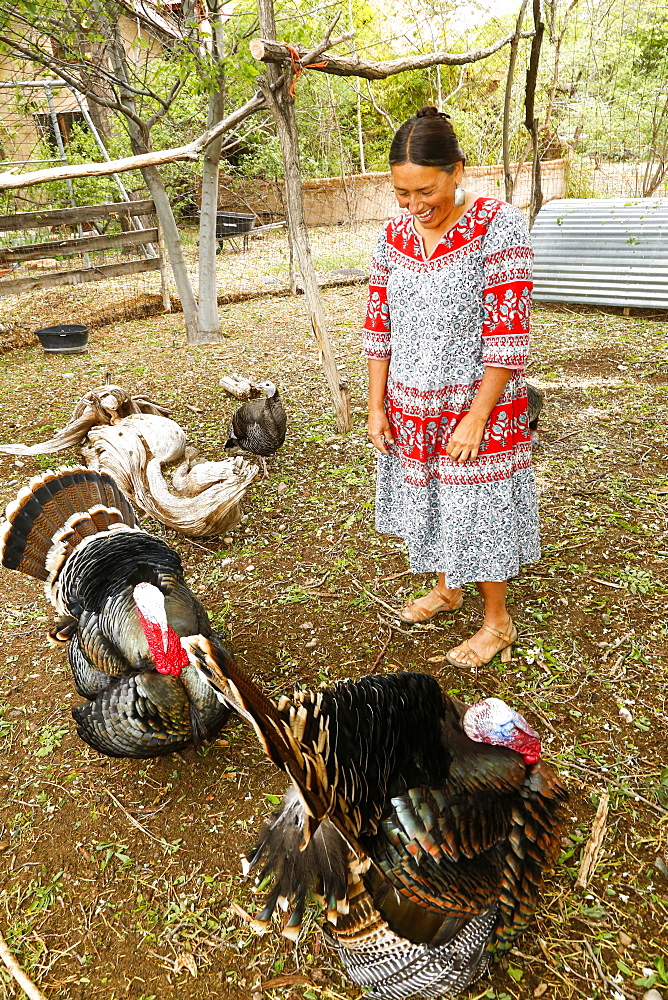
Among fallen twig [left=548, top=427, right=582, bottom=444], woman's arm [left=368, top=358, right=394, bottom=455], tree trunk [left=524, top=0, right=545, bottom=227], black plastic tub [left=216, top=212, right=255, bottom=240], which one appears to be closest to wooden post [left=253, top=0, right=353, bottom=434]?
fallen twig [left=548, top=427, right=582, bottom=444]

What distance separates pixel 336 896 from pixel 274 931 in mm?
557

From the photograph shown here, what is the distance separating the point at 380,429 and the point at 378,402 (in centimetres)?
11

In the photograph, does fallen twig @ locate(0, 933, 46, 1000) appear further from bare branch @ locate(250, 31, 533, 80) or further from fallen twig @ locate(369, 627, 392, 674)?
bare branch @ locate(250, 31, 533, 80)

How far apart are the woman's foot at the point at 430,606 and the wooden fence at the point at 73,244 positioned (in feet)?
20.8

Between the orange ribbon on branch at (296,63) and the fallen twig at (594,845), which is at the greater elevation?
the orange ribbon on branch at (296,63)

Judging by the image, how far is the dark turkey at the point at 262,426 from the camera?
4590 mm

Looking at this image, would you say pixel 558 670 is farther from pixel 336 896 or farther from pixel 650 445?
pixel 650 445

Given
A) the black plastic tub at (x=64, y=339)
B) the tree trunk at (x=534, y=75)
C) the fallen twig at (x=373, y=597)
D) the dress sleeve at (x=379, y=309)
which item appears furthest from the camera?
the black plastic tub at (x=64, y=339)

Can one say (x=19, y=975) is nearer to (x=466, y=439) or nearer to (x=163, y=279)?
(x=466, y=439)

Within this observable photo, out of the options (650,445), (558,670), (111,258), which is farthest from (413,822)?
(111,258)

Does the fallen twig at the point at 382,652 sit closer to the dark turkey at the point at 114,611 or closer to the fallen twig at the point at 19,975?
the dark turkey at the point at 114,611

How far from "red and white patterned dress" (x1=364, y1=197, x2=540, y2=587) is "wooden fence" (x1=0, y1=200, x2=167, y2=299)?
6.20m

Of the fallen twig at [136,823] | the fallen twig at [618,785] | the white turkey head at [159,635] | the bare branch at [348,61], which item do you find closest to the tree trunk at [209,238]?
the bare branch at [348,61]

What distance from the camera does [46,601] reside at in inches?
142
